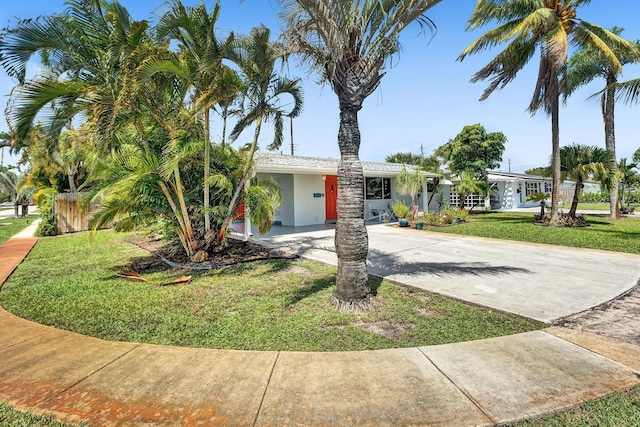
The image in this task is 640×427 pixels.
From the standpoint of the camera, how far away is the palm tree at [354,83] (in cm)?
449

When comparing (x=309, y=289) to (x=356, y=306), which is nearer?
(x=356, y=306)

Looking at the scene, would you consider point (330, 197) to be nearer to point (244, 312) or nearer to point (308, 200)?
point (308, 200)

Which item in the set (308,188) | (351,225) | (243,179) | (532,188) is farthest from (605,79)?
(351,225)

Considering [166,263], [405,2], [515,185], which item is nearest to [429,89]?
[405,2]

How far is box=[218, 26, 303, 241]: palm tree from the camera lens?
23.4 feet

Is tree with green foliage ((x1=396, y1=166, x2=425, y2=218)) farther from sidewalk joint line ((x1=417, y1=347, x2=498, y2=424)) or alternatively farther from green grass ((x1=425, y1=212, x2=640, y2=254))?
sidewalk joint line ((x1=417, y1=347, x2=498, y2=424))

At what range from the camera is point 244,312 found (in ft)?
14.9

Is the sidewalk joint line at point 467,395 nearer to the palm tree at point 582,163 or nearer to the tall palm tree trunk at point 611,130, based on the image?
the palm tree at point 582,163

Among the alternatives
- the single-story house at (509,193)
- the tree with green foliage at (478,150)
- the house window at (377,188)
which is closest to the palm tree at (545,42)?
the house window at (377,188)

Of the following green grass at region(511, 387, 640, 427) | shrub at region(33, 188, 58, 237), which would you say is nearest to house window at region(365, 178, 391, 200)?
shrub at region(33, 188, 58, 237)

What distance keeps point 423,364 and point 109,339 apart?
3625 mm

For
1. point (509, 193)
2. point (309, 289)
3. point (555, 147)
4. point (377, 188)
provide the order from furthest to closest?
1. point (509, 193)
2. point (377, 188)
3. point (555, 147)
4. point (309, 289)

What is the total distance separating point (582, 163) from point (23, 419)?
18.9m

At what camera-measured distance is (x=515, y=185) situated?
2881cm
